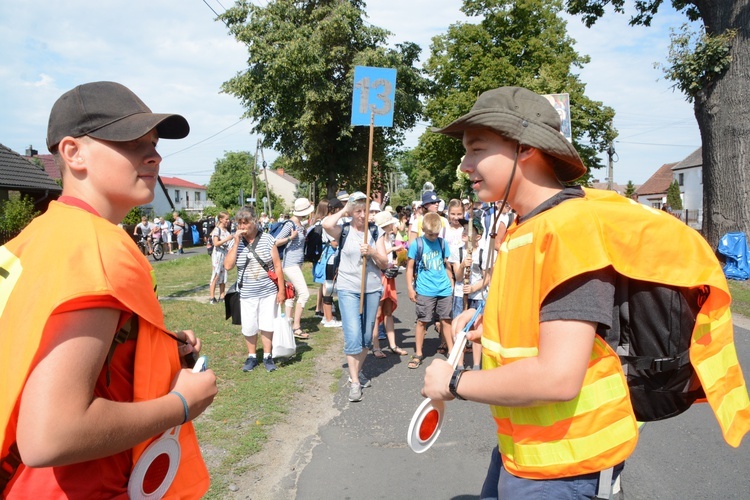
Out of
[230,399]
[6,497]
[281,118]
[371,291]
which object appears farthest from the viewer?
[281,118]

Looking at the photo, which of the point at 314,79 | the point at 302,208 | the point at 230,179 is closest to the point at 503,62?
the point at 314,79

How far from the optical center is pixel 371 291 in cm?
589

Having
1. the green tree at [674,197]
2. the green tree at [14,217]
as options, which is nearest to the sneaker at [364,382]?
the green tree at [14,217]

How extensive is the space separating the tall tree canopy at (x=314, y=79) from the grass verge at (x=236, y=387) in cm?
1561

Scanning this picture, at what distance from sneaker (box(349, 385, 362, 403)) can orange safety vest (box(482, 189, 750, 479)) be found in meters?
3.84

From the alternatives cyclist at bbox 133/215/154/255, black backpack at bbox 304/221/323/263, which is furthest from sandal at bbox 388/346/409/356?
cyclist at bbox 133/215/154/255

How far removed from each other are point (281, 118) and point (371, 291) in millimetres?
20913

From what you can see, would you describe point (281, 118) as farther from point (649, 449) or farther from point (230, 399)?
point (649, 449)

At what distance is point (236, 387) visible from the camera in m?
5.72

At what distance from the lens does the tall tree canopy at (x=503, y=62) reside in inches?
1095

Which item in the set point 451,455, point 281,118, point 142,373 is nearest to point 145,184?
point 142,373

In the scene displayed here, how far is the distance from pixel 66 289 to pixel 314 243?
23.8 ft

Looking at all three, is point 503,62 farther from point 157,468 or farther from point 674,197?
point 674,197

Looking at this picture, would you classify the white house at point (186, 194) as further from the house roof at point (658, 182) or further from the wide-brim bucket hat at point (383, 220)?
the wide-brim bucket hat at point (383, 220)
